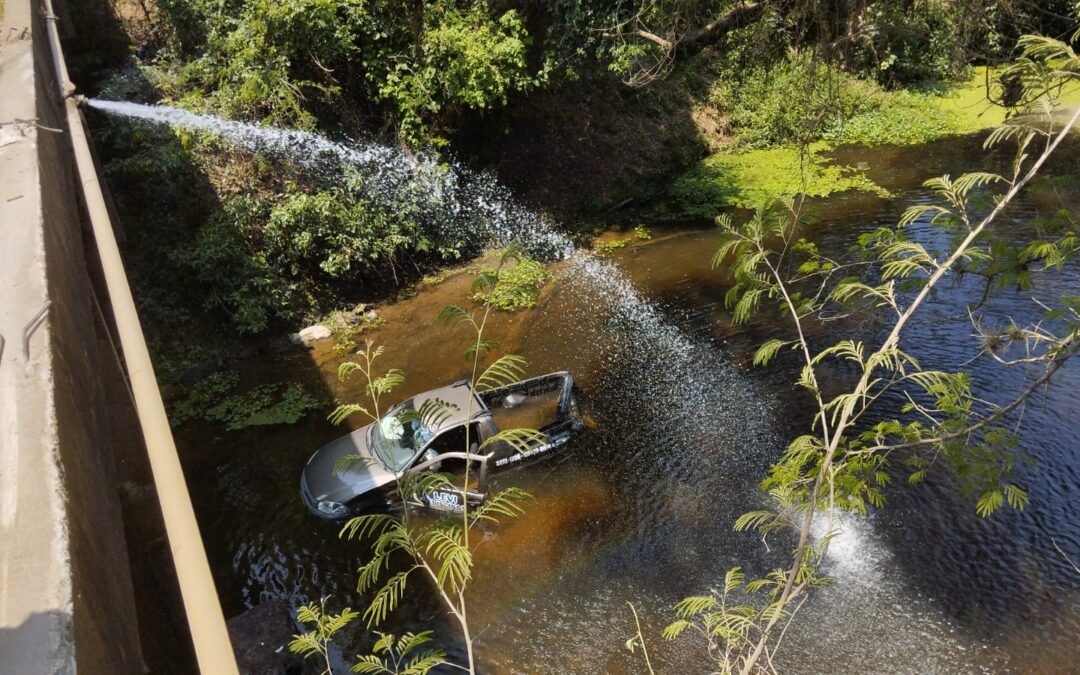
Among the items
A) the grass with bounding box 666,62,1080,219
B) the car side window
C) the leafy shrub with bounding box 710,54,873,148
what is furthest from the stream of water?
the leafy shrub with bounding box 710,54,873,148

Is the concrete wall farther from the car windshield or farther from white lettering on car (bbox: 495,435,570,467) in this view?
white lettering on car (bbox: 495,435,570,467)

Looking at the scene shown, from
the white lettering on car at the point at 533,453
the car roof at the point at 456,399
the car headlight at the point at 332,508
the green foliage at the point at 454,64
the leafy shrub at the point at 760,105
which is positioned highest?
the green foliage at the point at 454,64

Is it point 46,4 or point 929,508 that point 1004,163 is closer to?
point 929,508

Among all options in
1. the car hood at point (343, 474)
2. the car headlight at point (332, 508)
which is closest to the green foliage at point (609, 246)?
the car hood at point (343, 474)

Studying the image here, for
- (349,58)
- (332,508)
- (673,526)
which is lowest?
(673,526)

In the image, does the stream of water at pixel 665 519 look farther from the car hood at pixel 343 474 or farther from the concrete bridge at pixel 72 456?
the concrete bridge at pixel 72 456

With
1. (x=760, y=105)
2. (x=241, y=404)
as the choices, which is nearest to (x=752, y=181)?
(x=760, y=105)

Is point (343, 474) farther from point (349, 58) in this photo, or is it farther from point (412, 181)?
point (349, 58)

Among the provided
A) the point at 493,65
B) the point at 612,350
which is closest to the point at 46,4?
the point at 493,65
